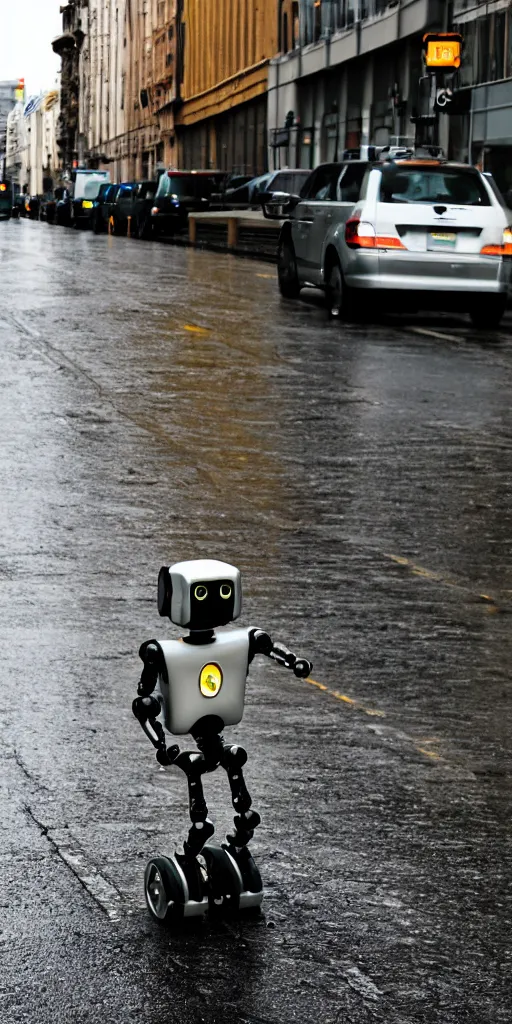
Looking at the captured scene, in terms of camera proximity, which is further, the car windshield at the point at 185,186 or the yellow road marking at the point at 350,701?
the car windshield at the point at 185,186

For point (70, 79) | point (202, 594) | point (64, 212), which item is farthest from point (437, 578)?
point (70, 79)

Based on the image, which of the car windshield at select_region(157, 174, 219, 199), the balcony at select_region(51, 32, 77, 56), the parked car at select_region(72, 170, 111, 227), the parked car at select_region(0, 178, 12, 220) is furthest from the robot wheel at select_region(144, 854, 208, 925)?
the balcony at select_region(51, 32, 77, 56)

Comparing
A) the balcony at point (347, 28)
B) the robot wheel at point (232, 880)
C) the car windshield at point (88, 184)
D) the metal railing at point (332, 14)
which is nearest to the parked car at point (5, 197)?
the car windshield at point (88, 184)

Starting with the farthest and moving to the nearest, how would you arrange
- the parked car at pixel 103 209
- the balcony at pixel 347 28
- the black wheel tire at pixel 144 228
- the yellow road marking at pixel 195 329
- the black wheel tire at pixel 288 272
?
the parked car at pixel 103 209 → the black wheel tire at pixel 144 228 → the balcony at pixel 347 28 → the black wheel tire at pixel 288 272 → the yellow road marking at pixel 195 329

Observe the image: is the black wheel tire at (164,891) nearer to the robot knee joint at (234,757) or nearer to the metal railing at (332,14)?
the robot knee joint at (234,757)

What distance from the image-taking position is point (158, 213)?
145ft

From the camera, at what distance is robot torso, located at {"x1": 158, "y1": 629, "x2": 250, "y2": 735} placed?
11.1ft

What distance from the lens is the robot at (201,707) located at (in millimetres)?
3359

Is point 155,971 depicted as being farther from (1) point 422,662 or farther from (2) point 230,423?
(2) point 230,423

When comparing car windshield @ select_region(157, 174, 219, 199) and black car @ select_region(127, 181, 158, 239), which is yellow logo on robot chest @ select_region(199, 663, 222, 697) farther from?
black car @ select_region(127, 181, 158, 239)

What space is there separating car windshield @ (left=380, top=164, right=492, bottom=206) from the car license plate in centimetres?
39

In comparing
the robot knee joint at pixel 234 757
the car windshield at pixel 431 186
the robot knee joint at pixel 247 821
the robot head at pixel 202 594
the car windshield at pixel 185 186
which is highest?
the car windshield at pixel 185 186

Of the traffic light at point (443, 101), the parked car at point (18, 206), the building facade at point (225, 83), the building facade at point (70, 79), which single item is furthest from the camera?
the building facade at point (70, 79)

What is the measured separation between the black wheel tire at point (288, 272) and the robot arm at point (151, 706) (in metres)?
18.1
